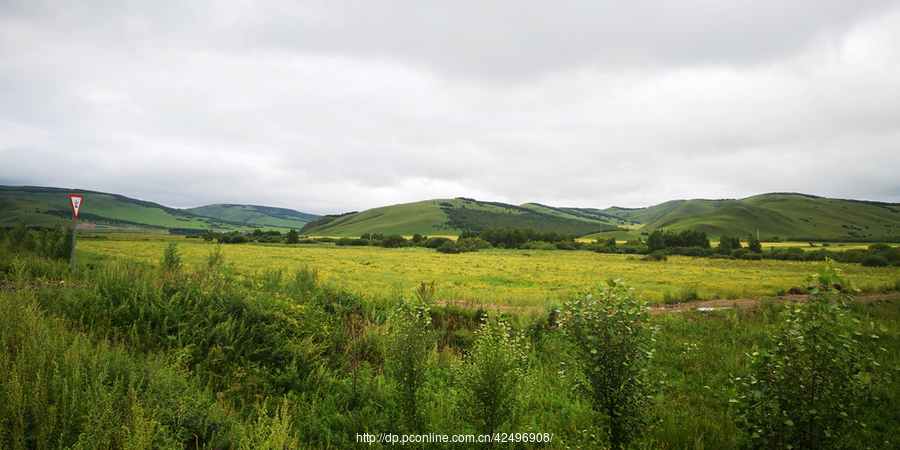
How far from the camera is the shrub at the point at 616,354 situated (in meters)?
4.83

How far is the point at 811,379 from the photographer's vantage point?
414cm

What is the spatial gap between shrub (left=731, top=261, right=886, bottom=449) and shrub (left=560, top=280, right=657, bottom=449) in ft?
3.71

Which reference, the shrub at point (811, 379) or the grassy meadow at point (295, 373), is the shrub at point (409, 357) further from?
the shrub at point (811, 379)

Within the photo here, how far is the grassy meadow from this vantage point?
188 inches

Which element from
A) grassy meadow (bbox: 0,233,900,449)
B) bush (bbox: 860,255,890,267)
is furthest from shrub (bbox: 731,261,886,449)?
bush (bbox: 860,255,890,267)

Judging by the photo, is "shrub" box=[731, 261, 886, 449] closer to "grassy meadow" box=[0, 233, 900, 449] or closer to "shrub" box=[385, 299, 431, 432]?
"grassy meadow" box=[0, 233, 900, 449]

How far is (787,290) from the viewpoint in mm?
24703

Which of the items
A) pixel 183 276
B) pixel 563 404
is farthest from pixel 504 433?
pixel 183 276

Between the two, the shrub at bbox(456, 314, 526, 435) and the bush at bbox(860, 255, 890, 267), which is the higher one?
the bush at bbox(860, 255, 890, 267)

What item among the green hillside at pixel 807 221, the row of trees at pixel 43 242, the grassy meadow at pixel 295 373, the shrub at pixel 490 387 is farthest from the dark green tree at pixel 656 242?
the row of trees at pixel 43 242

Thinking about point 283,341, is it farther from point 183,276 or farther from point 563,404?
point 563,404

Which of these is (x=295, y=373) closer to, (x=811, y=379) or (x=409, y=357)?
(x=409, y=357)

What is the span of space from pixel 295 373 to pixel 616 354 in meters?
6.99

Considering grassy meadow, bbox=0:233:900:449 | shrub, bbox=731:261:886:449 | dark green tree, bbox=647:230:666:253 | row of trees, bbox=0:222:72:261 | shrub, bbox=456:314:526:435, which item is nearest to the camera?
shrub, bbox=731:261:886:449
